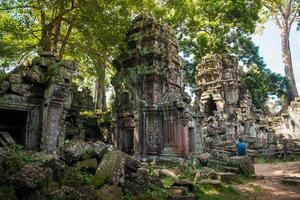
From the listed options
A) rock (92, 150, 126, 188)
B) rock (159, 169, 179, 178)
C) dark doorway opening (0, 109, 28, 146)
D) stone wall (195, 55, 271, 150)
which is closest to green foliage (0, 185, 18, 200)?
rock (92, 150, 126, 188)

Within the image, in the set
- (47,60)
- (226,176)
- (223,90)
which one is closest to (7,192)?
(47,60)

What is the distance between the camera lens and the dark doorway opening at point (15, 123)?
331 inches

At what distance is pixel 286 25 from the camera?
121ft

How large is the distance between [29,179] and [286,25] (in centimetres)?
3925

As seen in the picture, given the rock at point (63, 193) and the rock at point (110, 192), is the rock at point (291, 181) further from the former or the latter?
the rock at point (63, 193)

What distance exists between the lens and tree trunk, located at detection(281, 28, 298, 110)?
35.1 m

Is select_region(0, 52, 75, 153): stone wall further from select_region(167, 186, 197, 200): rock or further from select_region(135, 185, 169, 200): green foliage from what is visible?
select_region(167, 186, 197, 200): rock

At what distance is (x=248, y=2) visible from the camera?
99.3 ft

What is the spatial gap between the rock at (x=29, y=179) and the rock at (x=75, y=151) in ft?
5.45

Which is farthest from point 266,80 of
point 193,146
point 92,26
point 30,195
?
point 30,195

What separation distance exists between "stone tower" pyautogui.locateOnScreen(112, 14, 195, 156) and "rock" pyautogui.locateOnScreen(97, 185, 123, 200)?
669cm

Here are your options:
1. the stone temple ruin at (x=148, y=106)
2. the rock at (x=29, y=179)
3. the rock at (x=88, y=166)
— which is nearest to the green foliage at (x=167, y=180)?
the stone temple ruin at (x=148, y=106)

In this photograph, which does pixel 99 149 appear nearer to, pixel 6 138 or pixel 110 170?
pixel 110 170

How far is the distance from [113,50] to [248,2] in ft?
66.7
